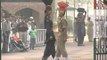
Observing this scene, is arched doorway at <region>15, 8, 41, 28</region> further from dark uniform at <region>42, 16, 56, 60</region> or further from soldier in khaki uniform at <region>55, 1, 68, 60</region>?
dark uniform at <region>42, 16, 56, 60</region>

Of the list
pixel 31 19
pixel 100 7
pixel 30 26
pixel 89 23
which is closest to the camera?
pixel 100 7

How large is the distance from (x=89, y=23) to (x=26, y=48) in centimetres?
531

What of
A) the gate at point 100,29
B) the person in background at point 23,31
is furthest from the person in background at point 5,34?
the gate at point 100,29

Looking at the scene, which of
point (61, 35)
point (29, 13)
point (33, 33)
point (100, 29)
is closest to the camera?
point (100, 29)

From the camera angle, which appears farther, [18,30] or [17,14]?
[17,14]

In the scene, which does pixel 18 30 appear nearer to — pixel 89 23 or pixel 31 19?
pixel 31 19

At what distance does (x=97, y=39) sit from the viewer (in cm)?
1333

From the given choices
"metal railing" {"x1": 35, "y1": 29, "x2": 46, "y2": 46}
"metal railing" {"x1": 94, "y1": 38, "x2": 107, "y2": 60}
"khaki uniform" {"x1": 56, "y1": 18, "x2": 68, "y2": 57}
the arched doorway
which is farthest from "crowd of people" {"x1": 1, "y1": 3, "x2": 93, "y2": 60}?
"metal railing" {"x1": 94, "y1": 38, "x2": 107, "y2": 60}

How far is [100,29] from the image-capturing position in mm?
13320

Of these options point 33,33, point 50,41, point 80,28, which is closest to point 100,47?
point 50,41

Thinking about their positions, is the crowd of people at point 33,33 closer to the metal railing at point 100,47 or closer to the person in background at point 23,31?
the person in background at point 23,31

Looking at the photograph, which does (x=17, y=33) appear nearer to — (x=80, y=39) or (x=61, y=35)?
(x=80, y=39)

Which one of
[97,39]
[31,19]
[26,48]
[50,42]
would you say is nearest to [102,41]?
[97,39]

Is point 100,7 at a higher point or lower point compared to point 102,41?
higher
